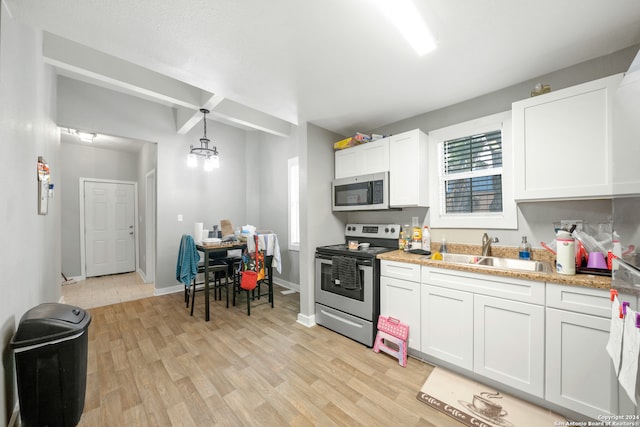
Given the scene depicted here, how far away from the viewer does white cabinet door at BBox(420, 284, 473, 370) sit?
1805mm

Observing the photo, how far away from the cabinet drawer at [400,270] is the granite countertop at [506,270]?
46 mm

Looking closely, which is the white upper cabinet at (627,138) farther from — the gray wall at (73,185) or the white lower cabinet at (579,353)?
the gray wall at (73,185)

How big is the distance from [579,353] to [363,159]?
224 cm

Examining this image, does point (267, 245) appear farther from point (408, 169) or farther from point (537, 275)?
point (537, 275)

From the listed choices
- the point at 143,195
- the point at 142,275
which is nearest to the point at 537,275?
the point at 143,195

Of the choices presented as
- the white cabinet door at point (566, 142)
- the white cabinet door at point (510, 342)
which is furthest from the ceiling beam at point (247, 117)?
the white cabinet door at point (510, 342)

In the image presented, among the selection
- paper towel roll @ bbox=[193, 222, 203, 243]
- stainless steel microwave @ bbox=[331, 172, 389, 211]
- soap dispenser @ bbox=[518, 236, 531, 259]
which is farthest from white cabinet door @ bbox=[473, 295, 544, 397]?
paper towel roll @ bbox=[193, 222, 203, 243]

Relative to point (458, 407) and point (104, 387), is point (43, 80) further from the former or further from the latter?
point (458, 407)

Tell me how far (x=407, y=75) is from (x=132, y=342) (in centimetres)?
353

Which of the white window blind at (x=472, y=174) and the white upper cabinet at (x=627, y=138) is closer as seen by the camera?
the white upper cabinet at (x=627, y=138)

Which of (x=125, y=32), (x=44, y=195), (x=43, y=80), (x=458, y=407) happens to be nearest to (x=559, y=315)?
(x=458, y=407)

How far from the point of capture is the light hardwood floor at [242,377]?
1520 millimetres

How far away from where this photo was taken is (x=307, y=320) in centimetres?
276

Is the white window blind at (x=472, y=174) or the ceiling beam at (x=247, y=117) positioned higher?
the ceiling beam at (x=247, y=117)
